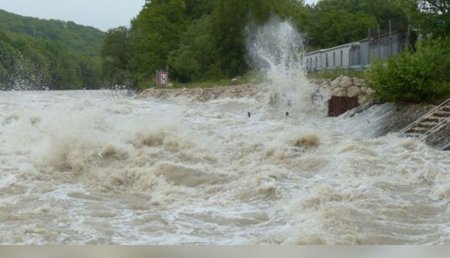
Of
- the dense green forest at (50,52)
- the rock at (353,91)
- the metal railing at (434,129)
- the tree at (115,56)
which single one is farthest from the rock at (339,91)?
the dense green forest at (50,52)

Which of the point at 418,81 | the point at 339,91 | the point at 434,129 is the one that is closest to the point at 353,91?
the point at 418,81

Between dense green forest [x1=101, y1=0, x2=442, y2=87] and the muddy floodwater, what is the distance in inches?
7.5

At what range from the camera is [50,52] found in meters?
2.03

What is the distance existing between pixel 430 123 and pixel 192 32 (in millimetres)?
2877

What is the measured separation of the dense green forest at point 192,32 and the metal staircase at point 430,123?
2.07 meters

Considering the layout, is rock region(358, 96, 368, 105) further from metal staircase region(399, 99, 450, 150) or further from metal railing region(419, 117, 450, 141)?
metal railing region(419, 117, 450, 141)

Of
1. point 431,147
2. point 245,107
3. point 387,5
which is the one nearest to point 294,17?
point 387,5

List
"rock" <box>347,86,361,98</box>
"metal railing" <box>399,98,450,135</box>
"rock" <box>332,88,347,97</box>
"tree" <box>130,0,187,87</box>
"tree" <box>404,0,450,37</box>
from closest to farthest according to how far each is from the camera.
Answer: "tree" <box>130,0,187,87</box> → "tree" <box>404,0,450,37</box> → "rock" <box>332,88,347,97</box> → "metal railing" <box>399,98,450,135</box> → "rock" <box>347,86,361,98</box>

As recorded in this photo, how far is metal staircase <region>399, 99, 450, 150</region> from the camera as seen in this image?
443 cm

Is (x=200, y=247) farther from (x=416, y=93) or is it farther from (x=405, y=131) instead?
(x=416, y=93)

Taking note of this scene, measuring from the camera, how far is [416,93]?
509 cm

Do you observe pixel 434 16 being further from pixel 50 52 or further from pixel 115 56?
pixel 50 52

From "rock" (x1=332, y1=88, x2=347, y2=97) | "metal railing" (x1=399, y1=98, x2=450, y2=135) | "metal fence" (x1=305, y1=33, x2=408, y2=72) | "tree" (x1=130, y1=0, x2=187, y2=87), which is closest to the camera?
"metal fence" (x1=305, y1=33, x2=408, y2=72)

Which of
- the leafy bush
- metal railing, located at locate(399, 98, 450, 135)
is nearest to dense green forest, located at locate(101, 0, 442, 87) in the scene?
metal railing, located at locate(399, 98, 450, 135)
